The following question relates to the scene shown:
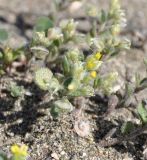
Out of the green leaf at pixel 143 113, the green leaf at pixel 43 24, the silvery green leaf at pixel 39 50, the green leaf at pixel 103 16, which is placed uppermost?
the green leaf at pixel 103 16

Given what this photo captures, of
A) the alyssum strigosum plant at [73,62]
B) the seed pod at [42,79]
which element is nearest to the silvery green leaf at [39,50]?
the alyssum strigosum plant at [73,62]

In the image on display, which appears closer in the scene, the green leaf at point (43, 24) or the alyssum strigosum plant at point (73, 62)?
the alyssum strigosum plant at point (73, 62)

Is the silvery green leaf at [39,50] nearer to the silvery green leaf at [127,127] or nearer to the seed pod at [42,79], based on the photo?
the seed pod at [42,79]

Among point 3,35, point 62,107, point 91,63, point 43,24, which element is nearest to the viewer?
point 62,107

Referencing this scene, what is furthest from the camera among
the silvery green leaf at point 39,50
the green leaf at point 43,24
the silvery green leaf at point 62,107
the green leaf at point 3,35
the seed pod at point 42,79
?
the green leaf at point 43,24

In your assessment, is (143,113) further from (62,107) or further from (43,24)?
(43,24)

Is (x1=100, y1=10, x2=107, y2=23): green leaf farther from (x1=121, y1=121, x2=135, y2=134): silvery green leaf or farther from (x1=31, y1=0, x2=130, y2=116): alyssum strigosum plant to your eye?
(x1=121, y1=121, x2=135, y2=134): silvery green leaf

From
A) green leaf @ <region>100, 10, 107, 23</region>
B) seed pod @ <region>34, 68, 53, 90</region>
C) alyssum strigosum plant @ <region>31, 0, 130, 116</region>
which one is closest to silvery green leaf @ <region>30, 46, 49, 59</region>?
alyssum strigosum plant @ <region>31, 0, 130, 116</region>

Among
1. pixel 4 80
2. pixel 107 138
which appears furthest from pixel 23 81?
pixel 107 138

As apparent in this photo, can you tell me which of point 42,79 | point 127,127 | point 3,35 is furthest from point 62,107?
point 3,35
